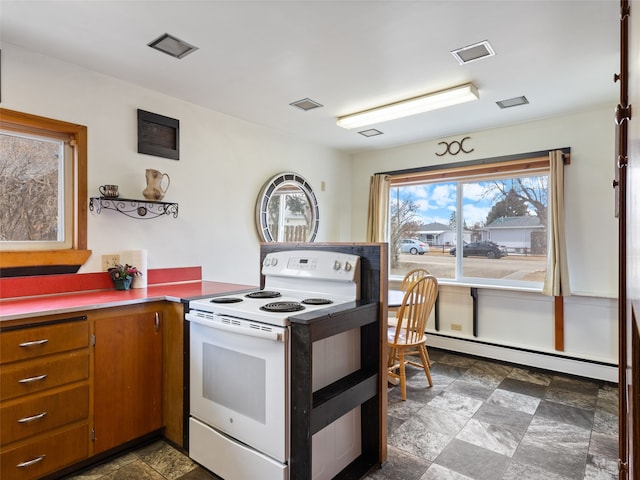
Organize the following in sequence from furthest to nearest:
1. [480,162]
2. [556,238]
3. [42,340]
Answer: [480,162] < [556,238] < [42,340]

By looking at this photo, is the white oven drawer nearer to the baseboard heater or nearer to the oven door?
the oven door

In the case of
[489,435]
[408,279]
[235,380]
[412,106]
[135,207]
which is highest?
[412,106]

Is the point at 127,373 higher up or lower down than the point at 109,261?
lower down

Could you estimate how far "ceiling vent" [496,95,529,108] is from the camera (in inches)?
117

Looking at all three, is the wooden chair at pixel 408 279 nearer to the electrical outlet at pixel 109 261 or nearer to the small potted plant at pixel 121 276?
the small potted plant at pixel 121 276

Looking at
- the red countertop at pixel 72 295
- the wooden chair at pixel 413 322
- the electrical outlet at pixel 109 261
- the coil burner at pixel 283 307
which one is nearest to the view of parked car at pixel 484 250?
the wooden chair at pixel 413 322

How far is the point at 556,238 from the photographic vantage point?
10.6 feet

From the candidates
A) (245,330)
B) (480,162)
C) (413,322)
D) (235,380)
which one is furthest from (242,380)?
(480,162)

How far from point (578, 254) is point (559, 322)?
660mm

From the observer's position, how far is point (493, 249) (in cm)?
383

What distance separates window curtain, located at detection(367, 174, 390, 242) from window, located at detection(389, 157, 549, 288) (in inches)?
6.3

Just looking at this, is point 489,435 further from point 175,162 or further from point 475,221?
point 175,162

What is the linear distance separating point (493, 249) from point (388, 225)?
126 centimetres

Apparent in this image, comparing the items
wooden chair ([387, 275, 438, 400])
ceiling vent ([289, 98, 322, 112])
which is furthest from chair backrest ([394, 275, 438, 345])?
ceiling vent ([289, 98, 322, 112])
